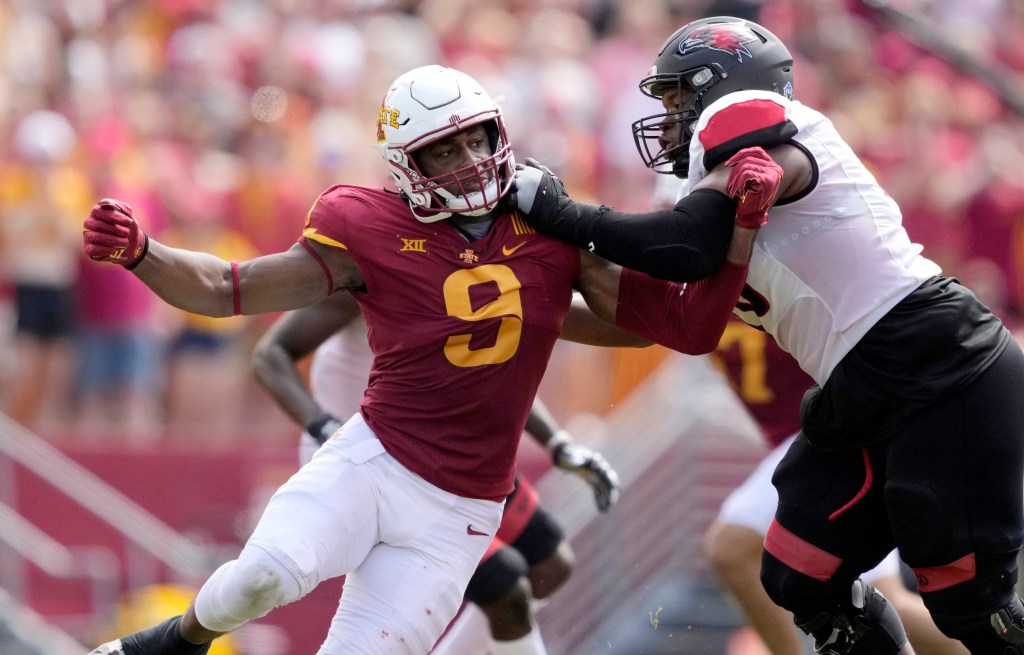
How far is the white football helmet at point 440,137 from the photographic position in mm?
4238

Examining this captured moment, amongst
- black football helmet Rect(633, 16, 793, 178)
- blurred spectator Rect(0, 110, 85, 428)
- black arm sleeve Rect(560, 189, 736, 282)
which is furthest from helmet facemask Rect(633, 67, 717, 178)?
blurred spectator Rect(0, 110, 85, 428)

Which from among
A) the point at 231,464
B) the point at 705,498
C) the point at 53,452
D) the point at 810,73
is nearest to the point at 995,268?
the point at 810,73

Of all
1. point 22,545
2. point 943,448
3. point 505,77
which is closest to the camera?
point 943,448

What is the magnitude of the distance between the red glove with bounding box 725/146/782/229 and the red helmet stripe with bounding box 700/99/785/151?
2.7 inches

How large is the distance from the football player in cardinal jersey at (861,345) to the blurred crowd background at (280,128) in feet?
14.8

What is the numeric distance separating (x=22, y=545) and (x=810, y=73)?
6.50 m

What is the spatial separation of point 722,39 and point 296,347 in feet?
6.32

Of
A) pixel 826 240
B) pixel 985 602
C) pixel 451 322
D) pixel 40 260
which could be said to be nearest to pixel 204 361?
pixel 40 260

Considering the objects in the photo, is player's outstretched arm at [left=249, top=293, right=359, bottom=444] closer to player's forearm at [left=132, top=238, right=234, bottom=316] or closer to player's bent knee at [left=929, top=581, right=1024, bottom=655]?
player's forearm at [left=132, top=238, right=234, bottom=316]

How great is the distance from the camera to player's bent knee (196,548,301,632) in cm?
403

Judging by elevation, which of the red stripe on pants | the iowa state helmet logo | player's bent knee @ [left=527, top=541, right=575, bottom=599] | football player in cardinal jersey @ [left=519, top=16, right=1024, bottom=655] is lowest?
player's bent knee @ [left=527, top=541, right=575, bottom=599]

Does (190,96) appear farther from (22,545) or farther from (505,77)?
(22,545)

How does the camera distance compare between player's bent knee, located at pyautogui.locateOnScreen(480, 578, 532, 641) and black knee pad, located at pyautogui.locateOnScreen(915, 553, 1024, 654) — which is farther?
player's bent knee, located at pyautogui.locateOnScreen(480, 578, 532, 641)

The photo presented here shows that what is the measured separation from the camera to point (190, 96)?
9.96 m
